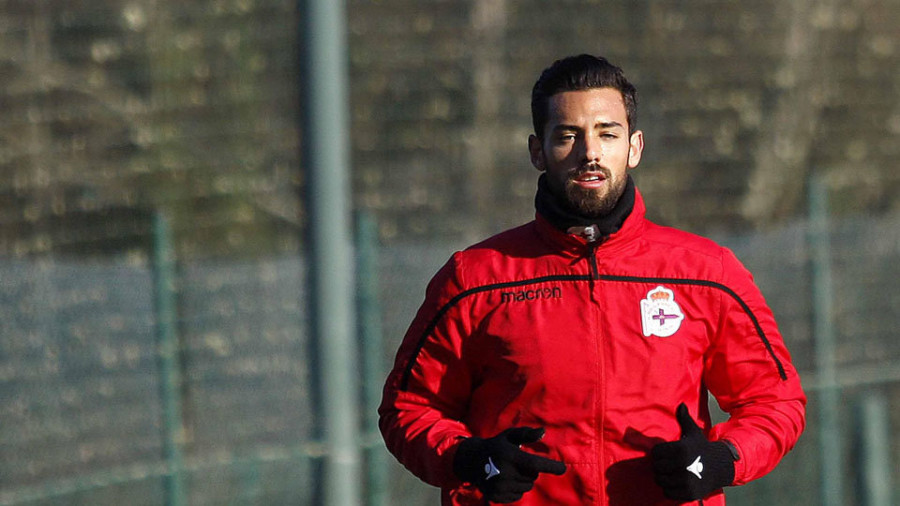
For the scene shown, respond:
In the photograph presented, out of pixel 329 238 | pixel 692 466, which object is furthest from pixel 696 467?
pixel 329 238

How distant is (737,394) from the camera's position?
292 centimetres

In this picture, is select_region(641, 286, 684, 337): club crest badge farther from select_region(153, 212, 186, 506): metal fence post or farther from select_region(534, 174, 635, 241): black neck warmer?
select_region(153, 212, 186, 506): metal fence post

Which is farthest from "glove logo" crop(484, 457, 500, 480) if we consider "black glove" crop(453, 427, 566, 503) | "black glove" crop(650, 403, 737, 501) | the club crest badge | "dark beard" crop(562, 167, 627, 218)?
"dark beard" crop(562, 167, 627, 218)

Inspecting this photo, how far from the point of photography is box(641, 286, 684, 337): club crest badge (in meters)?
2.85

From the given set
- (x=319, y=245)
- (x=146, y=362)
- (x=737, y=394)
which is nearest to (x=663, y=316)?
→ (x=737, y=394)

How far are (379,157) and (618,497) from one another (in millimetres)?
3408

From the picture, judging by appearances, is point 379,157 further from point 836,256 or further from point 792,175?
point 792,175

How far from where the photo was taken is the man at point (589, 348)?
281 centimetres

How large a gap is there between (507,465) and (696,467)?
32cm

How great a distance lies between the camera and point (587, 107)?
2939 mm

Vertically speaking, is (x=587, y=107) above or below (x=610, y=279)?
above

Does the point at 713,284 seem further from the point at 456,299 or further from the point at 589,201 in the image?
the point at 456,299

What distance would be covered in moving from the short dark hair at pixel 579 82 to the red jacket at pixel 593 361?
0.20 m

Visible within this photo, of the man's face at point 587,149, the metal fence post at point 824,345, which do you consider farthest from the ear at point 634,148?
the metal fence post at point 824,345
